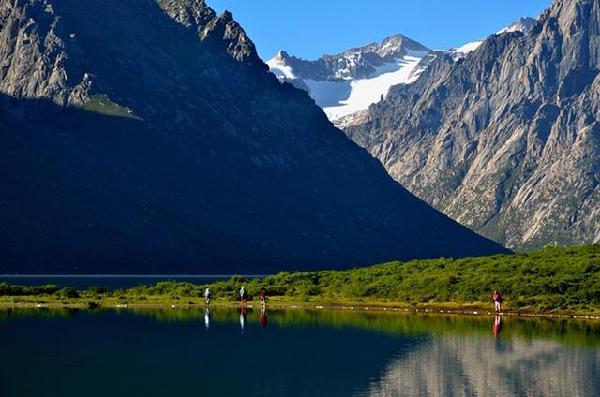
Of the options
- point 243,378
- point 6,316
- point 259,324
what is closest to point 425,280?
point 259,324

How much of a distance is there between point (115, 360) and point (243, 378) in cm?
1360

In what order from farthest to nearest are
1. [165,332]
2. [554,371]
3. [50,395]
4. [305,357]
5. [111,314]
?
[111,314] → [165,332] → [305,357] → [554,371] → [50,395]

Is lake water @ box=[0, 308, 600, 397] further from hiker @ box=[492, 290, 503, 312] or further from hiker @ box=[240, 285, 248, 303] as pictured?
hiker @ box=[240, 285, 248, 303]

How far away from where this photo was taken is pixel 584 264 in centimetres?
16612

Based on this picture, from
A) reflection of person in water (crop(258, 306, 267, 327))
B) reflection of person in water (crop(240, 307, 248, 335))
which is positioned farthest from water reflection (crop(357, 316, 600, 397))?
reflection of person in water (crop(258, 306, 267, 327))

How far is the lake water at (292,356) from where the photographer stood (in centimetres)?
7831

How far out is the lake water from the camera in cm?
7831

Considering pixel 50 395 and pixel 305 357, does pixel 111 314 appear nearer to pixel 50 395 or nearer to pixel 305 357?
pixel 305 357

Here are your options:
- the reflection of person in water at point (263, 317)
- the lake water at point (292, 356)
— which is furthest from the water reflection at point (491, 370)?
the reflection of person in water at point (263, 317)

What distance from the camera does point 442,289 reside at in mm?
169250

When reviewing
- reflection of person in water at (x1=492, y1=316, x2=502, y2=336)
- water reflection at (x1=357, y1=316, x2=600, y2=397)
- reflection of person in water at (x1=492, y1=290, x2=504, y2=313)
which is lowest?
water reflection at (x1=357, y1=316, x2=600, y2=397)

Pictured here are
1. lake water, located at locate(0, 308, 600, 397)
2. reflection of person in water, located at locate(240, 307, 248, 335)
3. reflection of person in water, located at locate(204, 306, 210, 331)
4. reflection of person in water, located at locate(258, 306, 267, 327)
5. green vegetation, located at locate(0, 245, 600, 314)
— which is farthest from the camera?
green vegetation, located at locate(0, 245, 600, 314)

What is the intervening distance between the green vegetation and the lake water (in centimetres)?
1883

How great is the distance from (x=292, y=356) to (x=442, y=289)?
252 ft
